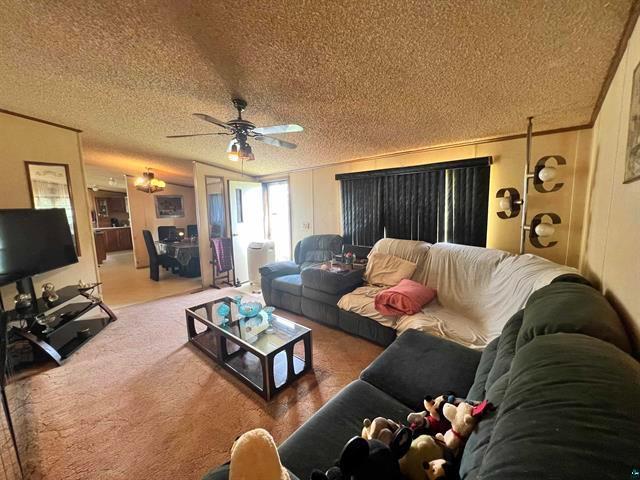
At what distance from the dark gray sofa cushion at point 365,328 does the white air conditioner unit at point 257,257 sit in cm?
230

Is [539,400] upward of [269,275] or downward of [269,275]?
upward

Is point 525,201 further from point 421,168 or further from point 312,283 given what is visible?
point 312,283

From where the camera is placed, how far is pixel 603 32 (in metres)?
1.18

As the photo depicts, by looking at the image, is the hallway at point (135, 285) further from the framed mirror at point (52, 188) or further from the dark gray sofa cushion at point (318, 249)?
the dark gray sofa cushion at point (318, 249)

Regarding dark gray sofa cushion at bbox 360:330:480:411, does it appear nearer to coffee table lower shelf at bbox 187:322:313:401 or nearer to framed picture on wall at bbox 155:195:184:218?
coffee table lower shelf at bbox 187:322:313:401

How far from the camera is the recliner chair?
2.80 meters

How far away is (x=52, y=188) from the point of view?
303 centimetres

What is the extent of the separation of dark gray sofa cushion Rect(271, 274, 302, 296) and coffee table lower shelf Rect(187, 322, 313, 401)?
0.94 m

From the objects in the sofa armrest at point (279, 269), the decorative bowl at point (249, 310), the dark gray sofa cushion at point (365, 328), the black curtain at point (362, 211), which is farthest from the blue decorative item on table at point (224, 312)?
the black curtain at point (362, 211)

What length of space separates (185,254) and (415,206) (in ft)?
14.2

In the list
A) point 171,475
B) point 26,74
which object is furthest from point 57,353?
point 26,74

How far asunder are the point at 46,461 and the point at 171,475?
0.75 metres

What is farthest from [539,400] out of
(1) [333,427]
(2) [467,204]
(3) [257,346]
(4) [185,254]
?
(4) [185,254]

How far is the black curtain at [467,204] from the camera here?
2725 mm
